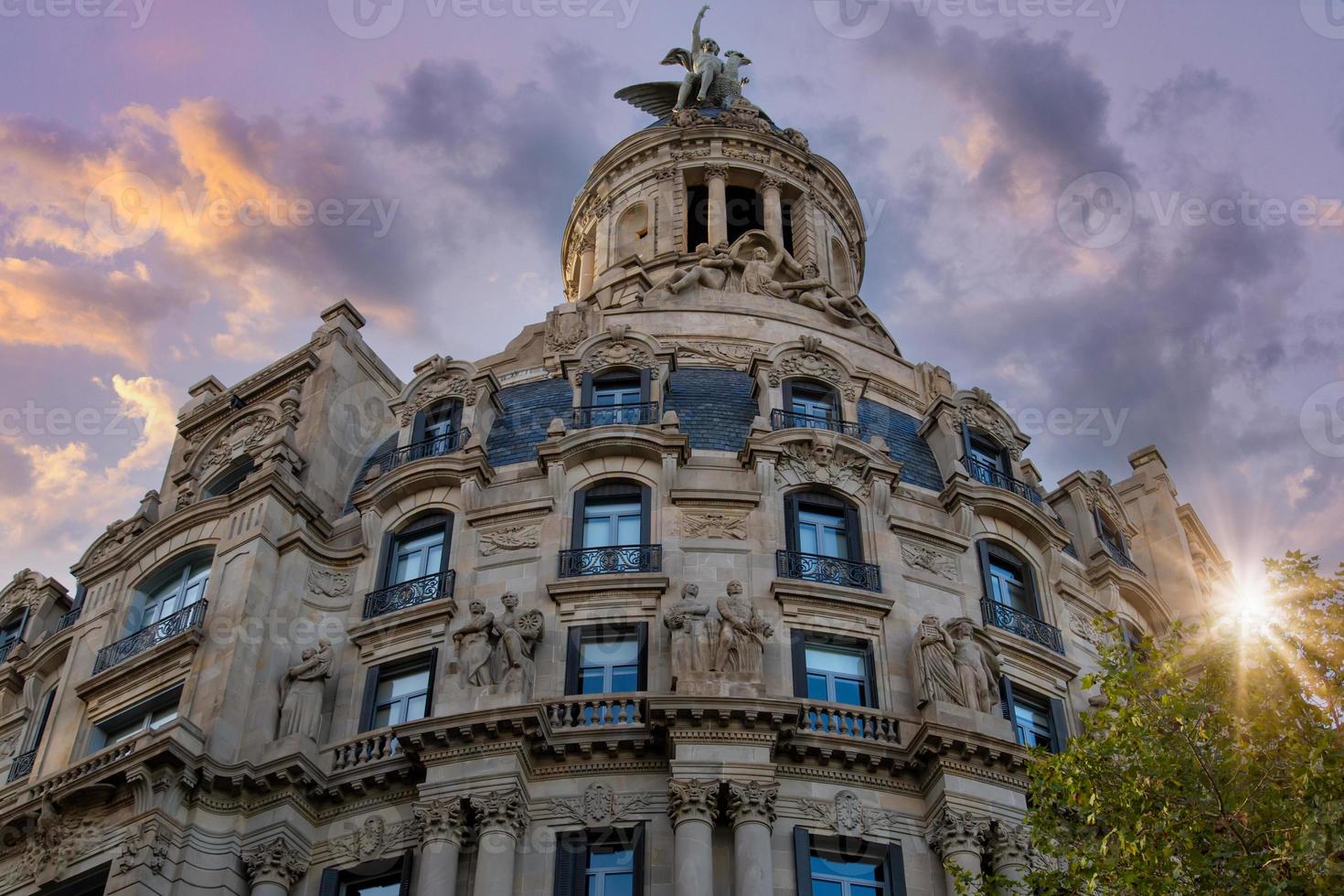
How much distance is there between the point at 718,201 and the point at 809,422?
1610cm

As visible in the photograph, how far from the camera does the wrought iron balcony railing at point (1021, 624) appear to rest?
34812 mm

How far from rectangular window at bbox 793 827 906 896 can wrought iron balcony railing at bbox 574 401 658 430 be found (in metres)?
12.1

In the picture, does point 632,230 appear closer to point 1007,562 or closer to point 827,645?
point 1007,562

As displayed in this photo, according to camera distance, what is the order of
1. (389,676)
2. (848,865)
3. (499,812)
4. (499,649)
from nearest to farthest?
(499,812), (848,865), (499,649), (389,676)

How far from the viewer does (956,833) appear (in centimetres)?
2927

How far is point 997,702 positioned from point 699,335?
14023mm

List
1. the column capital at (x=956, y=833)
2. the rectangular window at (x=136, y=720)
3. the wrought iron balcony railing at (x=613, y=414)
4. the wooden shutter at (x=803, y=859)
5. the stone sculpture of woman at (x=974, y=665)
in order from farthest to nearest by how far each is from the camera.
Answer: the wrought iron balcony railing at (x=613, y=414) → the rectangular window at (x=136, y=720) → the stone sculpture of woman at (x=974, y=665) → the column capital at (x=956, y=833) → the wooden shutter at (x=803, y=859)

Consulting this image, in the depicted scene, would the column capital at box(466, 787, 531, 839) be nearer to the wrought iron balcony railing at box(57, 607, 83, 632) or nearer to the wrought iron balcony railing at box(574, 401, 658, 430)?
the wrought iron balcony railing at box(574, 401, 658, 430)

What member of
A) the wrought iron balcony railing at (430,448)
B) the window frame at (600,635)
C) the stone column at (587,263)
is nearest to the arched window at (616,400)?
the wrought iron balcony railing at (430,448)

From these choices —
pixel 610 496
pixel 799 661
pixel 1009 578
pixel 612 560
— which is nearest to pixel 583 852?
pixel 799 661

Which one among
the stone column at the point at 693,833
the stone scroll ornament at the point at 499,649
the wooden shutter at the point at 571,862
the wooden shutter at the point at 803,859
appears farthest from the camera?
the stone scroll ornament at the point at 499,649

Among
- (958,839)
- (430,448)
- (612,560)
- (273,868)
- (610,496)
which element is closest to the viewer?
(958,839)

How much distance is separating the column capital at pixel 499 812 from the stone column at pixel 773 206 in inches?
1025

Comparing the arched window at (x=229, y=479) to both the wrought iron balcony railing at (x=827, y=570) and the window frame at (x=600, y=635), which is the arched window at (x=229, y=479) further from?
the wrought iron balcony railing at (x=827, y=570)
